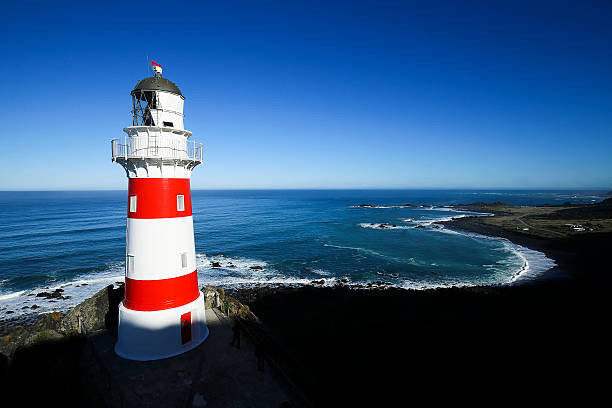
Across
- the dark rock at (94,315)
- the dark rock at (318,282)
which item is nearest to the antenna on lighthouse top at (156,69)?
the dark rock at (94,315)

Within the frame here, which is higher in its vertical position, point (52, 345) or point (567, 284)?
point (52, 345)

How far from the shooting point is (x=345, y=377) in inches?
468

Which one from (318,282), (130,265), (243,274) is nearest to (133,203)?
(130,265)

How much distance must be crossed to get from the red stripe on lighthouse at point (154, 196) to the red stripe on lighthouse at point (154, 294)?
83.7 inches

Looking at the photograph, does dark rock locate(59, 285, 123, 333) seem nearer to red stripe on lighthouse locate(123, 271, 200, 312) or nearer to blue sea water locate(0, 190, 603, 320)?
red stripe on lighthouse locate(123, 271, 200, 312)

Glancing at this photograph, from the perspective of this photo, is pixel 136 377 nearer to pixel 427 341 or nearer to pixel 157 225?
pixel 157 225

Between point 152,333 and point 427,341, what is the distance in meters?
12.4

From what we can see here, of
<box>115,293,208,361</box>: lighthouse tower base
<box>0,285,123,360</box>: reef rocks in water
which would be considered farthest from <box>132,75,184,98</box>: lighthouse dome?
<box>0,285,123,360</box>: reef rocks in water

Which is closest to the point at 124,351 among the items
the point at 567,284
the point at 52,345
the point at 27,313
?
the point at 52,345

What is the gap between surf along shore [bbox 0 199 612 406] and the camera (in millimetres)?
10789

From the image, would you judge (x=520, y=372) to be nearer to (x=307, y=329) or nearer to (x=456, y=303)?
(x=456, y=303)

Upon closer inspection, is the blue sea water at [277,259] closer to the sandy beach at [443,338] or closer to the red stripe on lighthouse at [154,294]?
the sandy beach at [443,338]

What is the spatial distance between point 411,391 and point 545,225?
48.6 m

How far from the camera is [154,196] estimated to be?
28.3 feet
